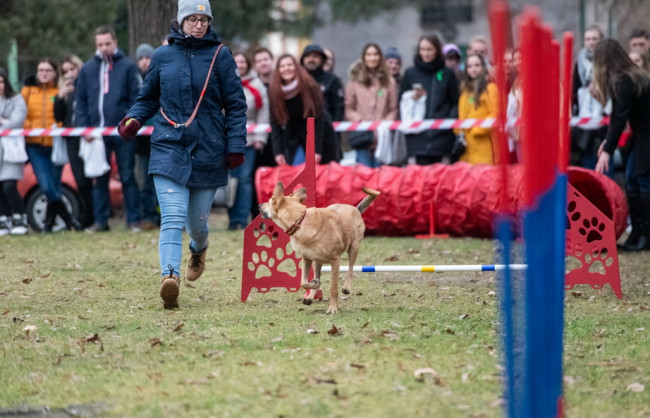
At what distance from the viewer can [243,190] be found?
13.7m

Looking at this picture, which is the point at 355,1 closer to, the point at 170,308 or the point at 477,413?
the point at 170,308

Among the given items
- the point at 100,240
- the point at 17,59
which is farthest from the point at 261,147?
the point at 17,59

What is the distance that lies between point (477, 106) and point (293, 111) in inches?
92.9

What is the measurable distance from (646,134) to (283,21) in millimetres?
21539

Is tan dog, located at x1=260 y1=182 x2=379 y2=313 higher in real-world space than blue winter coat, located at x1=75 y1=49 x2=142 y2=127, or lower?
lower

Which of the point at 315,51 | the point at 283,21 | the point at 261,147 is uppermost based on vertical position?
the point at 283,21

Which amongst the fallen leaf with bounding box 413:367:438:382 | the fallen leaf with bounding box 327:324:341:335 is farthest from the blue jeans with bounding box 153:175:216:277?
the fallen leaf with bounding box 413:367:438:382

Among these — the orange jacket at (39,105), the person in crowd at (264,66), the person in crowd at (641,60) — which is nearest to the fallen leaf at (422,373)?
the person in crowd at (641,60)

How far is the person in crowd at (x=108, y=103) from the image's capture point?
Answer: 13414mm

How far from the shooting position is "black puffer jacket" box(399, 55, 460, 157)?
13.5m

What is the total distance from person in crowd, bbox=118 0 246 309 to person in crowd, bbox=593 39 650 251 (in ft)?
13.6

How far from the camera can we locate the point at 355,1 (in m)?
31.5

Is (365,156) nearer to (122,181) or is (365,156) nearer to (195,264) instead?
(122,181)

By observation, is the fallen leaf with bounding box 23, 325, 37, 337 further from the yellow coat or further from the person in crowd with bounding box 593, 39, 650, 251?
the yellow coat
